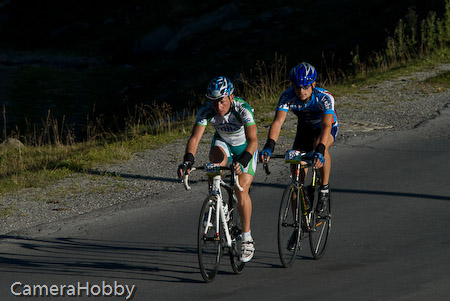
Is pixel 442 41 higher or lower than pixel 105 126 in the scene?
higher

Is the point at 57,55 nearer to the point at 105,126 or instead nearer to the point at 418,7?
the point at 105,126

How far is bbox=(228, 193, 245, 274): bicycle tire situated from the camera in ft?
22.1

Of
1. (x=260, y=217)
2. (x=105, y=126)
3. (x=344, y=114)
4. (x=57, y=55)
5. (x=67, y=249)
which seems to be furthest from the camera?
(x=57, y=55)

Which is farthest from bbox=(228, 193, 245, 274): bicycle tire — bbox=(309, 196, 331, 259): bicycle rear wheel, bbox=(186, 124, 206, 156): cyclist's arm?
bbox=(309, 196, 331, 259): bicycle rear wheel

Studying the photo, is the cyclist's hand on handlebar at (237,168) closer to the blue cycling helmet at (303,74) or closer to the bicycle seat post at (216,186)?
the bicycle seat post at (216,186)

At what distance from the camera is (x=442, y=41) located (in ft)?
72.2

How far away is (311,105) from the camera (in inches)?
296

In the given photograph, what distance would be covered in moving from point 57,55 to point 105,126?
20.1m

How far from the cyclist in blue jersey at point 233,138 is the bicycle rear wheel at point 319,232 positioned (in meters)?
0.82

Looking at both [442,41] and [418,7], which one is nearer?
[442,41]

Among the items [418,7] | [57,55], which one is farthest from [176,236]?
[57,55]

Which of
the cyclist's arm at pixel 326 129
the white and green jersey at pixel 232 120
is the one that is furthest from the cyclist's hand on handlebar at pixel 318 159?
the white and green jersey at pixel 232 120

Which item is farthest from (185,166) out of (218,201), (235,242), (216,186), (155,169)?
(155,169)

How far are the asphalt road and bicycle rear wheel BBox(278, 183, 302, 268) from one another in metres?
0.18
